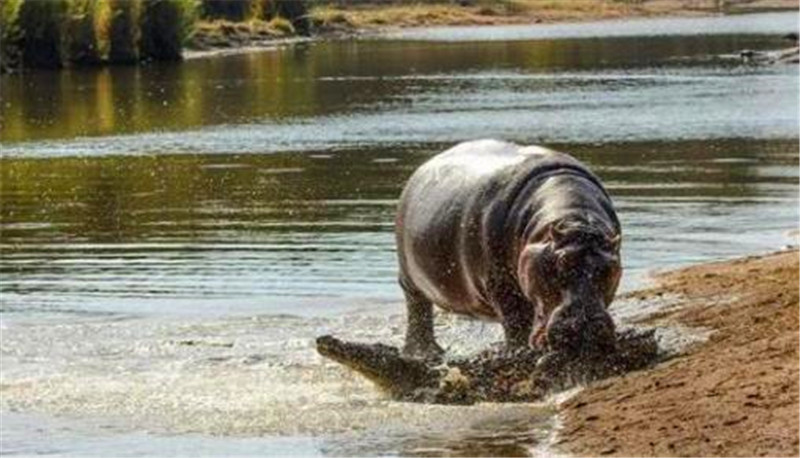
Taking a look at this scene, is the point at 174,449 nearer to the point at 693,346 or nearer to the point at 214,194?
the point at 693,346

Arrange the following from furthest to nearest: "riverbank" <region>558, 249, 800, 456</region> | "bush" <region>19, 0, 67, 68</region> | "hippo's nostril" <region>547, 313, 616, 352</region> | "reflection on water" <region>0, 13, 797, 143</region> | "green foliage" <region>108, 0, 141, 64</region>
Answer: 1. "green foliage" <region>108, 0, 141, 64</region>
2. "bush" <region>19, 0, 67, 68</region>
3. "reflection on water" <region>0, 13, 797, 143</region>
4. "hippo's nostril" <region>547, 313, 616, 352</region>
5. "riverbank" <region>558, 249, 800, 456</region>

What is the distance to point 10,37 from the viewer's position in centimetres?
7856

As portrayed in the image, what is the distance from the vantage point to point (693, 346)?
41.0 ft

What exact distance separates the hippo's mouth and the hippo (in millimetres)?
122

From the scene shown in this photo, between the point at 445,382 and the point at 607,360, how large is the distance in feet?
3.31

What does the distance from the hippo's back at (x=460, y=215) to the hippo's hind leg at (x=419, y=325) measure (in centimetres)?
20

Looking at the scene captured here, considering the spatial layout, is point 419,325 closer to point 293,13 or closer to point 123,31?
point 123,31

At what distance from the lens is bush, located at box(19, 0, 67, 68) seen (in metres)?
79.6

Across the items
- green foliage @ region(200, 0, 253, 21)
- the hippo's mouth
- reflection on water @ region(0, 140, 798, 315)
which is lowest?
green foliage @ region(200, 0, 253, 21)

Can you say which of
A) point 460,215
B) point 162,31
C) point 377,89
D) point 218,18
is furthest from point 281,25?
point 460,215

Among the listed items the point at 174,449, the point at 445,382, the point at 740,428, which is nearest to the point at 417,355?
the point at 445,382

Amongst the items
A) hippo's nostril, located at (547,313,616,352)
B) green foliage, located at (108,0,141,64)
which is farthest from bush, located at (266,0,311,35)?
hippo's nostril, located at (547,313,616,352)

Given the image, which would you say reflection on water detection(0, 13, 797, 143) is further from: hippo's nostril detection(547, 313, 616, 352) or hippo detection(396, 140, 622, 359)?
hippo's nostril detection(547, 313, 616, 352)

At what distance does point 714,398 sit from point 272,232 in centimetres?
1201
